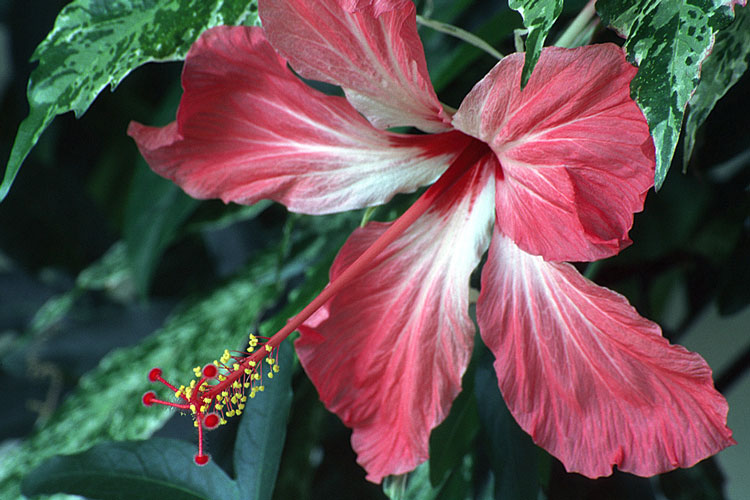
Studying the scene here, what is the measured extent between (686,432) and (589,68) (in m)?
0.15

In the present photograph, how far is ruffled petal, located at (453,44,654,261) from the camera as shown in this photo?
255mm

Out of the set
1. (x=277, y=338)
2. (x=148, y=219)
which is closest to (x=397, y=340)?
(x=277, y=338)

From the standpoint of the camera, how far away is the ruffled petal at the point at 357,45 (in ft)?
0.94

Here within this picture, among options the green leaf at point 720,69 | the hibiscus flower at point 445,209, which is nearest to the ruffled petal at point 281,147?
the hibiscus flower at point 445,209

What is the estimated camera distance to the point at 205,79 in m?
0.33

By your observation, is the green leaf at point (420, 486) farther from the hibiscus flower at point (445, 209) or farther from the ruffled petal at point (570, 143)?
the ruffled petal at point (570, 143)

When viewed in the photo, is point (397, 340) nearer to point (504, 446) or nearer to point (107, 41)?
point (504, 446)

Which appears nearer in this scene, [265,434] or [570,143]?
[570,143]

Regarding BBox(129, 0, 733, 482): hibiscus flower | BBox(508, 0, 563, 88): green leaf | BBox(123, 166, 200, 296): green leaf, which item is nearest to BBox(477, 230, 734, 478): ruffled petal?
BBox(129, 0, 733, 482): hibiscus flower

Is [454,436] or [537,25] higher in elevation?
[537,25]

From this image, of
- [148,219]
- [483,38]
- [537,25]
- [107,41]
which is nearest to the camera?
[537,25]

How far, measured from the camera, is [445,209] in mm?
362

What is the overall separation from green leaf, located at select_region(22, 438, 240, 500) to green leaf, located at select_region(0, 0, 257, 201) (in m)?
0.19

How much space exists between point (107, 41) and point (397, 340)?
0.20 metres
